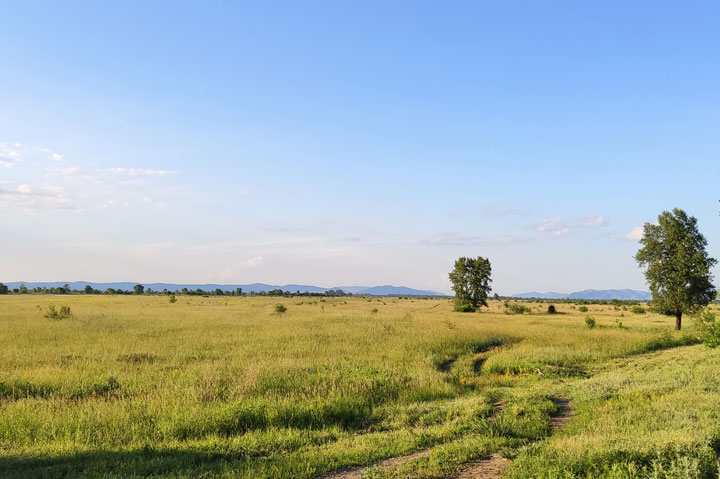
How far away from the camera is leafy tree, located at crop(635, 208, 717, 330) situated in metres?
38.3

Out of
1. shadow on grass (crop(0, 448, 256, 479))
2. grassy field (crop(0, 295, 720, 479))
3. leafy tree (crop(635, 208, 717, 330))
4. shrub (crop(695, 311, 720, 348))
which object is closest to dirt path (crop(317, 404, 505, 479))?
grassy field (crop(0, 295, 720, 479))

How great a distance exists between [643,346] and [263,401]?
2564 cm

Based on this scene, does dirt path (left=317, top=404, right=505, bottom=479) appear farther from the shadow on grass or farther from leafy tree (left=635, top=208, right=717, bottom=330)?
leafy tree (left=635, top=208, right=717, bottom=330)

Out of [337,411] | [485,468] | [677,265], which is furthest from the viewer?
[677,265]

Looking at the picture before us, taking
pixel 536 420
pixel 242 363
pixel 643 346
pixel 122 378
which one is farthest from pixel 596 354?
pixel 122 378

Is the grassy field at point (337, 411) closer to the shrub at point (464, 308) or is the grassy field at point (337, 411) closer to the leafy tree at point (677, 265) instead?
the leafy tree at point (677, 265)

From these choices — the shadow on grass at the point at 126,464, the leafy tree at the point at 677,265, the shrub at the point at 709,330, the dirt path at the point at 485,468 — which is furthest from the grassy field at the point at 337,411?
the leafy tree at the point at 677,265

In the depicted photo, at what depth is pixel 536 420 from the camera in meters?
10.8

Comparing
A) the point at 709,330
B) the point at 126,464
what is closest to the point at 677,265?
the point at 709,330

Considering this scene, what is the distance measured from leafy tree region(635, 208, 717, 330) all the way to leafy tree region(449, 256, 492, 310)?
35374 millimetres

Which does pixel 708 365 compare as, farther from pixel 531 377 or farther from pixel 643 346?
pixel 643 346

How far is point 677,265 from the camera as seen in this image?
127ft

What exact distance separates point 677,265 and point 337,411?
39.8 metres

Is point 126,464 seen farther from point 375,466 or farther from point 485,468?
point 485,468
